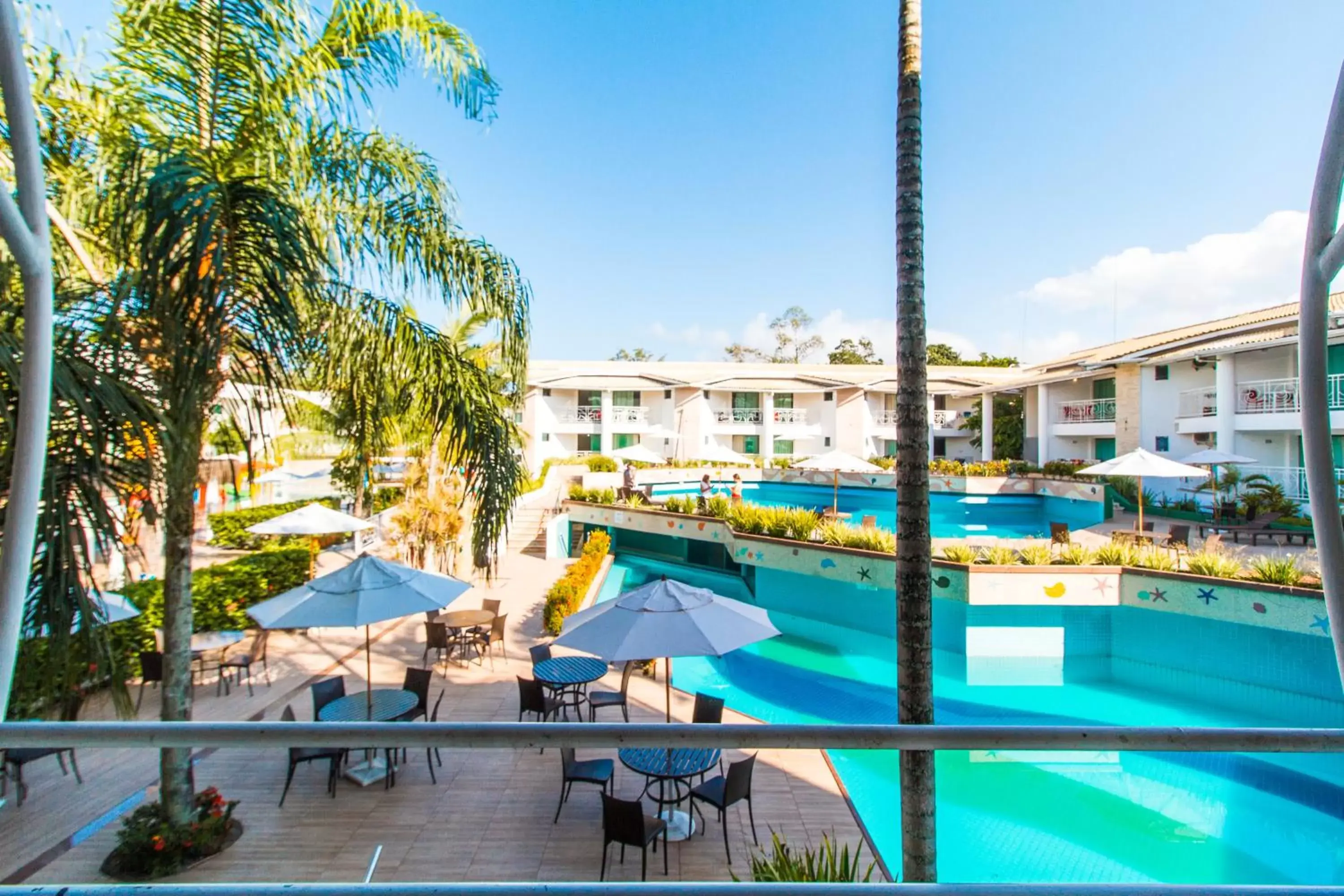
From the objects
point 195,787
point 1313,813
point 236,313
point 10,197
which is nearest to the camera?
point 10,197

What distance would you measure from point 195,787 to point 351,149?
22.5ft

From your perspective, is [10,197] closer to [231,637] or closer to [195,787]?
[195,787]

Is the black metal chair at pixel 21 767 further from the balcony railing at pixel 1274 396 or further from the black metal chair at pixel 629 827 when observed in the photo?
the balcony railing at pixel 1274 396

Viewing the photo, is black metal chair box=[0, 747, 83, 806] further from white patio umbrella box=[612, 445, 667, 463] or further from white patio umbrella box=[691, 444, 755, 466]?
white patio umbrella box=[691, 444, 755, 466]

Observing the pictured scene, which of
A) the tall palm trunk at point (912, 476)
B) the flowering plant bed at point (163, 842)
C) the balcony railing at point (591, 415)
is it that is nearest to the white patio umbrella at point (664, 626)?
the tall palm trunk at point (912, 476)

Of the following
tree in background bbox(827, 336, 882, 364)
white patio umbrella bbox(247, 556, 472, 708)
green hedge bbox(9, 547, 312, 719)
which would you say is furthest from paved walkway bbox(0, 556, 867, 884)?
tree in background bbox(827, 336, 882, 364)

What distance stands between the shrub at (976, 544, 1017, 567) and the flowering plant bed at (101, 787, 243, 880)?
12.6m

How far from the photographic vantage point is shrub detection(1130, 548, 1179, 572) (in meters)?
12.2

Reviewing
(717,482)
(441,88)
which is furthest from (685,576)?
(441,88)

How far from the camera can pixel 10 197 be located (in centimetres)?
200

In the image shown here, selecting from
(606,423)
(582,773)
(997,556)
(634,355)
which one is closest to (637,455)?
(606,423)

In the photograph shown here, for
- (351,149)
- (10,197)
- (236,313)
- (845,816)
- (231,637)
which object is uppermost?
Result: (351,149)

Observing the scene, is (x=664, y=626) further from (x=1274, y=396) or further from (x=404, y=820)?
(x=1274, y=396)

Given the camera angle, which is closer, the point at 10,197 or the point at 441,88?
the point at 10,197
